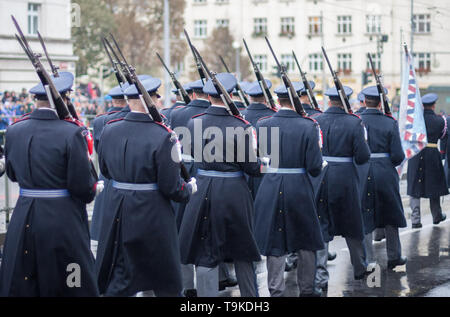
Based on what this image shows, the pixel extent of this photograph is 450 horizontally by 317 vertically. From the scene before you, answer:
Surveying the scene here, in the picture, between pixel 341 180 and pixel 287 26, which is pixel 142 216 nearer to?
pixel 341 180

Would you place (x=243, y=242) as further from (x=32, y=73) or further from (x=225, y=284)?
(x=32, y=73)

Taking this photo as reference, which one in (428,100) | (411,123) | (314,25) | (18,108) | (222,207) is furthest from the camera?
(314,25)

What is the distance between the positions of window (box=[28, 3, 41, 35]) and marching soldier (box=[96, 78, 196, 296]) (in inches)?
1087

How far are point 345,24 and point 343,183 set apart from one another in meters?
57.9

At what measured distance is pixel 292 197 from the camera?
27.1 feet

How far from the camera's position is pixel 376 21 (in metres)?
63.3

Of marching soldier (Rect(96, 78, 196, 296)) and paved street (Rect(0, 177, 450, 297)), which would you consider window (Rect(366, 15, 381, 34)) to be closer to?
paved street (Rect(0, 177, 450, 297))

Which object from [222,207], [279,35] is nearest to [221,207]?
[222,207]

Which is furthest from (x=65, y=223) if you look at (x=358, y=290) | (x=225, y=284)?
(x=358, y=290)

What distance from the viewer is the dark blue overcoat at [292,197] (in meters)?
8.16

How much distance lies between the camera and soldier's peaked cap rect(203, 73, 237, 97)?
7.76 meters

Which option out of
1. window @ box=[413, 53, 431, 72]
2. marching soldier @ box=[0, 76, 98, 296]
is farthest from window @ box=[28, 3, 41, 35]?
window @ box=[413, 53, 431, 72]

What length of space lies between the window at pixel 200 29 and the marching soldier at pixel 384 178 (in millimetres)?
61005
